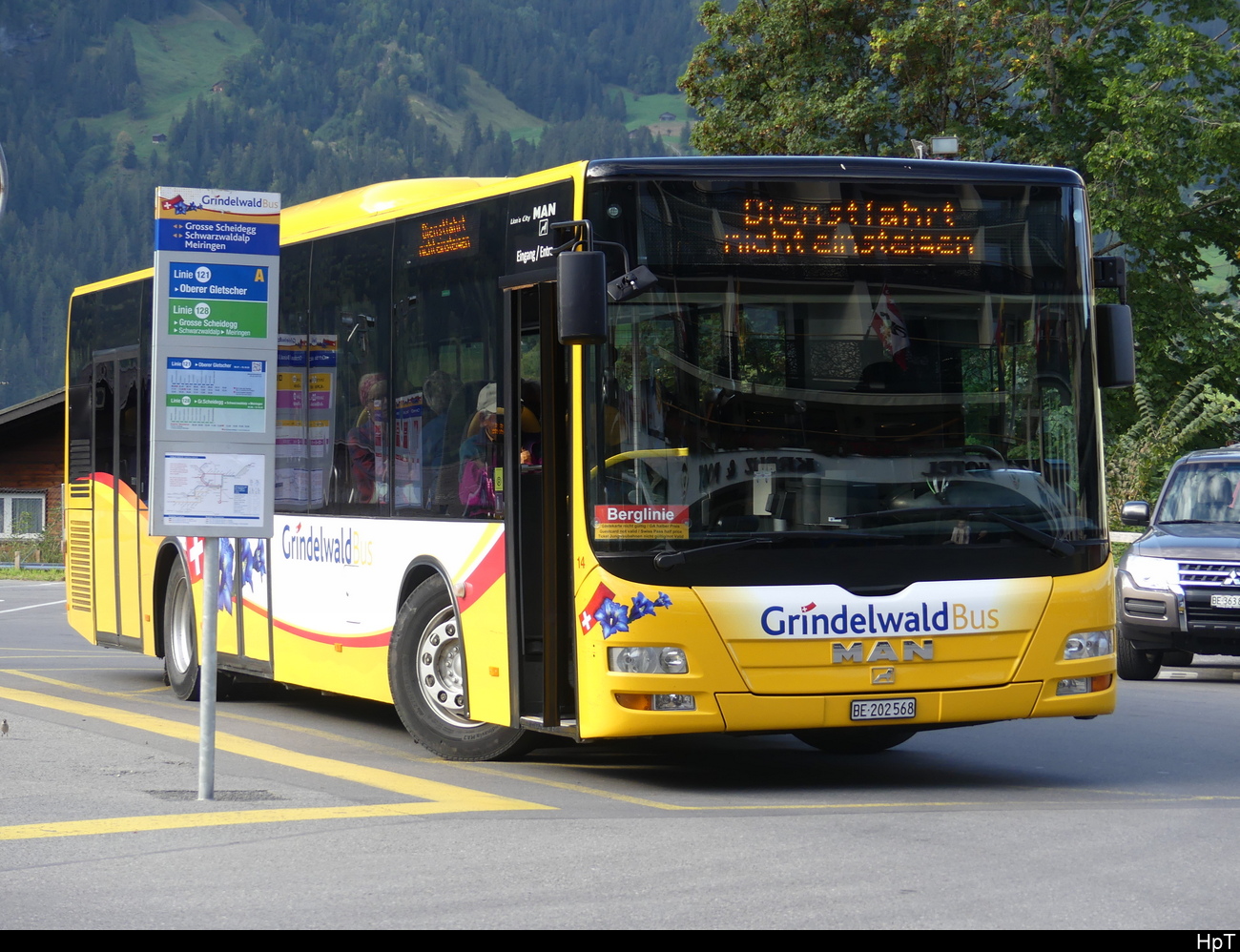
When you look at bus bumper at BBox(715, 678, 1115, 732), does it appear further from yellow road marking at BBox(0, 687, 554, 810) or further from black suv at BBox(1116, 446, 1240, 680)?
black suv at BBox(1116, 446, 1240, 680)

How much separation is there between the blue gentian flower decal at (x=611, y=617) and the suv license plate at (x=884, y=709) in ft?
3.94

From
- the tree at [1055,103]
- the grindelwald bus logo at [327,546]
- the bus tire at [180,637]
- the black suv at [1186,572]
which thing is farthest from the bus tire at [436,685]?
the tree at [1055,103]

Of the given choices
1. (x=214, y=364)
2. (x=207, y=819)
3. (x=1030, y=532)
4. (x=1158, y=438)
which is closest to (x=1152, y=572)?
(x=1030, y=532)

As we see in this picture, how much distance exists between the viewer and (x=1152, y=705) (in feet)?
47.0

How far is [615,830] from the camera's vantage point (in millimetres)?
8016

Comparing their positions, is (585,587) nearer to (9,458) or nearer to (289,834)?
(289,834)

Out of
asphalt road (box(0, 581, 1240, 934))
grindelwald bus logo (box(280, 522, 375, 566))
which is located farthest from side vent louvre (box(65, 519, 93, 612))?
grindelwald bus logo (box(280, 522, 375, 566))

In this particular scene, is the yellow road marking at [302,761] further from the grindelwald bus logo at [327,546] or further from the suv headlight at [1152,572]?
the suv headlight at [1152,572]

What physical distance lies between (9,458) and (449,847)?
5400 centimetres

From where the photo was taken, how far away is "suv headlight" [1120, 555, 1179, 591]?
16172mm

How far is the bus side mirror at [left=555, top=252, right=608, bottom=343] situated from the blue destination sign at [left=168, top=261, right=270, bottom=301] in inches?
55.0

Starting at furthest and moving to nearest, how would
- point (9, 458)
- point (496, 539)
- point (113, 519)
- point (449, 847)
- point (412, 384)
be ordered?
point (9, 458) → point (113, 519) → point (412, 384) → point (496, 539) → point (449, 847)
